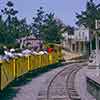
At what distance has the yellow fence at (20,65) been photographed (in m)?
18.3

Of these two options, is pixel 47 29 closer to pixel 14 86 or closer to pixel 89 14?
pixel 89 14

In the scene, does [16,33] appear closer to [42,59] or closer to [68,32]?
[68,32]

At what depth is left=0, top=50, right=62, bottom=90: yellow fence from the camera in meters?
18.3

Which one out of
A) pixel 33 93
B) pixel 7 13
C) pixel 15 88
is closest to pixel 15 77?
pixel 15 88

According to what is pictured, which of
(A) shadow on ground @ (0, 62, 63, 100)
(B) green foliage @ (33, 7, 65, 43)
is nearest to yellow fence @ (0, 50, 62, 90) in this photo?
(A) shadow on ground @ (0, 62, 63, 100)

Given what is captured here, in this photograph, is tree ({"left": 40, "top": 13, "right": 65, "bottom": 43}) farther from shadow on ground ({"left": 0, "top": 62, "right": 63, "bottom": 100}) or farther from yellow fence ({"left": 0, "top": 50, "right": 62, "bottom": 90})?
shadow on ground ({"left": 0, "top": 62, "right": 63, "bottom": 100})

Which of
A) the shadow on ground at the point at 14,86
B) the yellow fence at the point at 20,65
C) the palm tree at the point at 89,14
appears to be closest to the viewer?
the yellow fence at the point at 20,65

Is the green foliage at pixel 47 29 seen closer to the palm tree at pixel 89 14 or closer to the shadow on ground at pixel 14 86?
the palm tree at pixel 89 14

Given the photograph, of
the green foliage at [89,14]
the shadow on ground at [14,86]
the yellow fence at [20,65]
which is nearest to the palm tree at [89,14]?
the green foliage at [89,14]

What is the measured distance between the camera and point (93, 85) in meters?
15.9

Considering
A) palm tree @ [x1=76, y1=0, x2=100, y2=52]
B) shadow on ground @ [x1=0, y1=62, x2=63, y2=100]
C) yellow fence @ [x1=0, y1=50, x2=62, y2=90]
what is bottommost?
shadow on ground @ [x1=0, y1=62, x2=63, y2=100]

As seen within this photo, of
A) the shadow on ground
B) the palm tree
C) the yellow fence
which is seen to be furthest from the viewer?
the palm tree

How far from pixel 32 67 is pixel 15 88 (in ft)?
32.3

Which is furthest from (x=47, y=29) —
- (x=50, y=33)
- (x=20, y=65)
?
(x=20, y=65)
